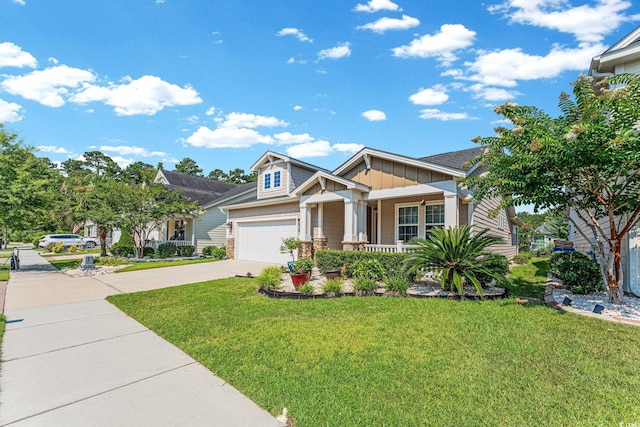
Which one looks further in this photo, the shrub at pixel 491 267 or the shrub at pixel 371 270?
the shrub at pixel 371 270

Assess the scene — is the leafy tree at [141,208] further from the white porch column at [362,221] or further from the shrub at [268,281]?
the shrub at [268,281]

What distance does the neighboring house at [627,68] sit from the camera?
264 inches

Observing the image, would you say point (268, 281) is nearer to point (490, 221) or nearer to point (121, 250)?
point (490, 221)

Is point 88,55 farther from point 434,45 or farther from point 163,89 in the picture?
point 434,45

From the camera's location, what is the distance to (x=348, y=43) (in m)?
11.8

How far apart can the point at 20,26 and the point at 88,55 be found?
1.85 metres

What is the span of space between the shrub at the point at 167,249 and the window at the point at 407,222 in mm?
15084

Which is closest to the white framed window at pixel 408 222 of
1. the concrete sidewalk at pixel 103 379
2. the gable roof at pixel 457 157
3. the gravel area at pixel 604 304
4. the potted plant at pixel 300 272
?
the gable roof at pixel 457 157

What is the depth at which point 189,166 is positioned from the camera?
52.7 metres

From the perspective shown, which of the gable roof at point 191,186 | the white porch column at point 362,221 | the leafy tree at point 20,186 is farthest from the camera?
the gable roof at point 191,186

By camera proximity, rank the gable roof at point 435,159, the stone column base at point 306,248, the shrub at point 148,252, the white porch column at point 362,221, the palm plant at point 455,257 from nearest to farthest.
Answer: the palm plant at point 455,257, the gable roof at point 435,159, the white porch column at point 362,221, the stone column base at point 306,248, the shrub at point 148,252

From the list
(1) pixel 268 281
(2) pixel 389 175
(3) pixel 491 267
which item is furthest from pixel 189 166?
(3) pixel 491 267

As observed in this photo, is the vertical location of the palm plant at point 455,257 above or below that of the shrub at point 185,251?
above

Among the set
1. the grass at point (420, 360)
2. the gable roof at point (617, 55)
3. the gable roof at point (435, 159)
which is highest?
the gable roof at point (617, 55)
